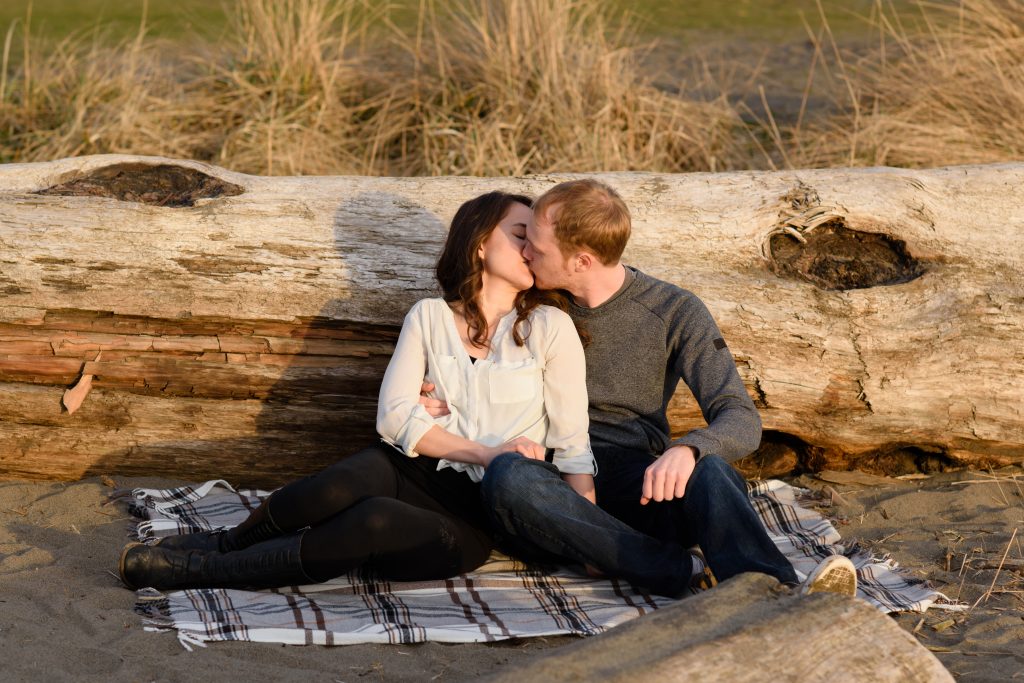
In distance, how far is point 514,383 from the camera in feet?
11.8

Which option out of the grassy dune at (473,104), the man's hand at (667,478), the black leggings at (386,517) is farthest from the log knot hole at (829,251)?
the grassy dune at (473,104)

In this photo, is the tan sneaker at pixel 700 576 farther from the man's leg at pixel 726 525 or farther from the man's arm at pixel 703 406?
the man's arm at pixel 703 406

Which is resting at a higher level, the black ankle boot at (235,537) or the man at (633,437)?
the man at (633,437)

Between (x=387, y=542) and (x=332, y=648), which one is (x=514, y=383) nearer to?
(x=387, y=542)

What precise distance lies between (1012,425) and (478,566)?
7.21ft

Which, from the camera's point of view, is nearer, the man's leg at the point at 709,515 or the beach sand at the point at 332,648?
the beach sand at the point at 332,648

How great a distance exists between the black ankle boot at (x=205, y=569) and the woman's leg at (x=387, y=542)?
0.30ft

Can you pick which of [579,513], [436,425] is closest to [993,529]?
[579,513]

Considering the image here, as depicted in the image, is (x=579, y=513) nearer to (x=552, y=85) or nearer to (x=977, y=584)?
(x=977, y=584)

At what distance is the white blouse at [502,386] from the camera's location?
3533 mm

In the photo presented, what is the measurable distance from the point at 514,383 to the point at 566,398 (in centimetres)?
18

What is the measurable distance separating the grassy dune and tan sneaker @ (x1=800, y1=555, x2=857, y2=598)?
15.4 ft

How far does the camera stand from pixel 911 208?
14.5 ft

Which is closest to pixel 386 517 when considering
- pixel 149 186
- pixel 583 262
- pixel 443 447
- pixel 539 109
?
pixel 443 447
